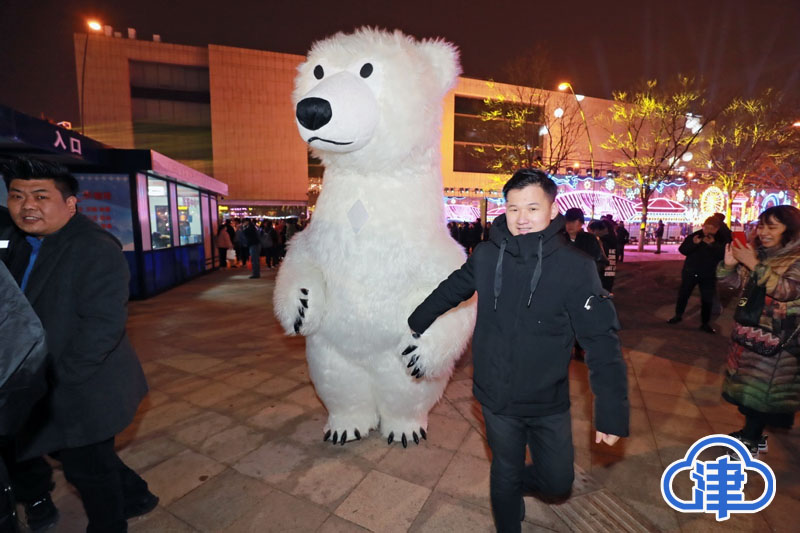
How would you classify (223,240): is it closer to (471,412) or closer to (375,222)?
(471,412)

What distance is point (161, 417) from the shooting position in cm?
322

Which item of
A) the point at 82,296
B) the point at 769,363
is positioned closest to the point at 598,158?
the point at 769,363

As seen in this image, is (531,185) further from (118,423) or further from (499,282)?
(118,423)

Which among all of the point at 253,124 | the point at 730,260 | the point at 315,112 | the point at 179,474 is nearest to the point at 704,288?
the point at 730,260

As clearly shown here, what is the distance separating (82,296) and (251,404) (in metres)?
2.08

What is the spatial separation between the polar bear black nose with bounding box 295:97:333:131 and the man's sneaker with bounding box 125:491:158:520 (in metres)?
2.22

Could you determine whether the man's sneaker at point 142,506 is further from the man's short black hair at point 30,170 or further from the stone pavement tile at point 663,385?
the stone pavement tile at point 663,385

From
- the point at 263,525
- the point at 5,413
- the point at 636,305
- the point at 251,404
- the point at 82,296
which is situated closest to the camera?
the point at 5,413

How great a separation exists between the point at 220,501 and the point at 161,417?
1330mm

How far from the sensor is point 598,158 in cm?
3556

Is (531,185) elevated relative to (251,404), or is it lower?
elevated

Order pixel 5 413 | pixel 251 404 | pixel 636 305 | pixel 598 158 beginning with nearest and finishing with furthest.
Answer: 1. pixel 5 413
2. pixel 251 404
3. pixel 636 305
4. pixel 598 158

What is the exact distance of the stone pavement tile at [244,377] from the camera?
3.90 metres

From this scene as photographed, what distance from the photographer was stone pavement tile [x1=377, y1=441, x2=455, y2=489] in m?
2.47
